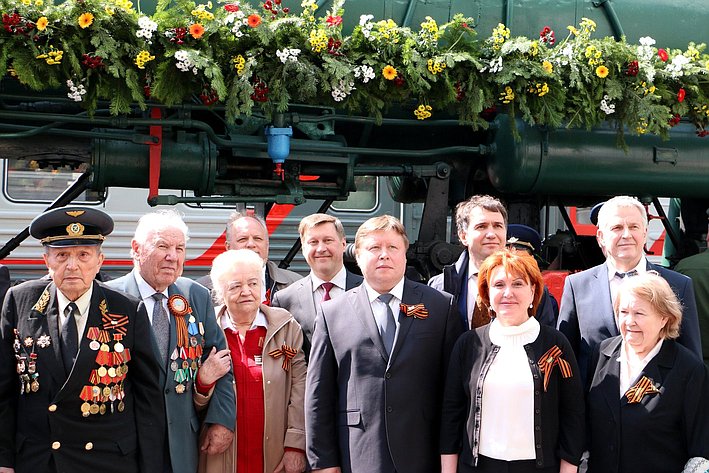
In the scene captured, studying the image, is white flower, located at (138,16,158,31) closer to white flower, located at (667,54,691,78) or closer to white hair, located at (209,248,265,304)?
white hair, located at (209,248,265,304)

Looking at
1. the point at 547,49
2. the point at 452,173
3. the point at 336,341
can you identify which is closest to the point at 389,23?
the point at 547,49

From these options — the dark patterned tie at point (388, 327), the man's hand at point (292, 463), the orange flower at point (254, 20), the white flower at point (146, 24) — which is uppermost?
the orange flower at point (254, 20)

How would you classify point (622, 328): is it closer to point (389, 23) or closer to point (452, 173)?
point (389, 23)

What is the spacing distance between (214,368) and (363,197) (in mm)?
6043

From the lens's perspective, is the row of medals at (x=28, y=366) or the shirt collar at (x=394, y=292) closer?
the row of medals at (x=28, y=366)

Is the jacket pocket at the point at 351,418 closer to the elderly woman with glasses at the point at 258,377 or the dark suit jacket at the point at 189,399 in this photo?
the elderly woman with glasses at the point at 258,377

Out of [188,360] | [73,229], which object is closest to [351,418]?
[188,360]

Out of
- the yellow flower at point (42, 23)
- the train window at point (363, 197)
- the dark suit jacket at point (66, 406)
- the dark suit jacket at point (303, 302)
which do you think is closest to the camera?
the dark suit jacket at point (66, 406)

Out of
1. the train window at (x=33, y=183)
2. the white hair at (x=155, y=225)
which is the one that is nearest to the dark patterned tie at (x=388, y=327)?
the white hair at (x=155, y=225)

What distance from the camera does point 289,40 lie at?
4.63 metres

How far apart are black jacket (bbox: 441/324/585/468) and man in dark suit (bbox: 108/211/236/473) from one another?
2.77 ft

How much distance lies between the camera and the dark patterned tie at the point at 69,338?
303 cm

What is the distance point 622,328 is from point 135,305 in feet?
5.84

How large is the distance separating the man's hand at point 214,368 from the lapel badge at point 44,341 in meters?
0.58
